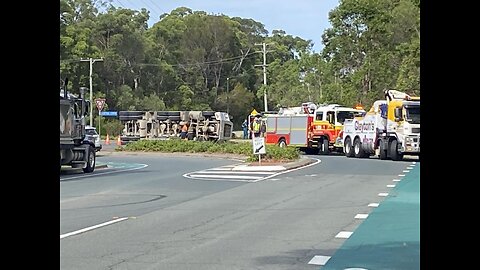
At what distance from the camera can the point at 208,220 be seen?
12.5m

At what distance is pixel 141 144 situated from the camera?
43219 mm

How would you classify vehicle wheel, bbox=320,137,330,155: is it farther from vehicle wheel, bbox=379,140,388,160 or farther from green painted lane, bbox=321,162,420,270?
green painted lane, bbox=321,162,420,270

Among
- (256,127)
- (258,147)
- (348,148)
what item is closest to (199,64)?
(256,127)

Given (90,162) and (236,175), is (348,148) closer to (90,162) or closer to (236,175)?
(236,175)

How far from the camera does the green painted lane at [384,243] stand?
27.7 ft

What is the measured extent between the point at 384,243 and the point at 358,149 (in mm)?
26126

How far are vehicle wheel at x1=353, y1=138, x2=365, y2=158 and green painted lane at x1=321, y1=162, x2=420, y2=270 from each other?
21023 mm

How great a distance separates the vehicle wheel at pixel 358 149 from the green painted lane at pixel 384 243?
Result: 21.0m

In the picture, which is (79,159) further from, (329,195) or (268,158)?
(329,195)

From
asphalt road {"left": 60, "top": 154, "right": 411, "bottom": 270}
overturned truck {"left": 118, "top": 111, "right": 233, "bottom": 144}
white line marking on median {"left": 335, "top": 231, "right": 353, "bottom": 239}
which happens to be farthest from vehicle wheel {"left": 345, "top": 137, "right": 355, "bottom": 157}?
white line marking on median {"left": 335, "top": 231, "right": 353, "bottom": 239}

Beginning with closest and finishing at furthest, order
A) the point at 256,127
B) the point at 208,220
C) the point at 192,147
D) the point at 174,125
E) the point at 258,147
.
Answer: the point at 208,220, the point at 258,147, the point at 192,147, the point at 256,127, the point at 174,125

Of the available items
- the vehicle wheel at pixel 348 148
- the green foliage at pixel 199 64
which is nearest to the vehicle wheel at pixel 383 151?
the vehicle wheel at pixel 348 148

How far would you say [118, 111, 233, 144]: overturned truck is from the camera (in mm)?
47125
